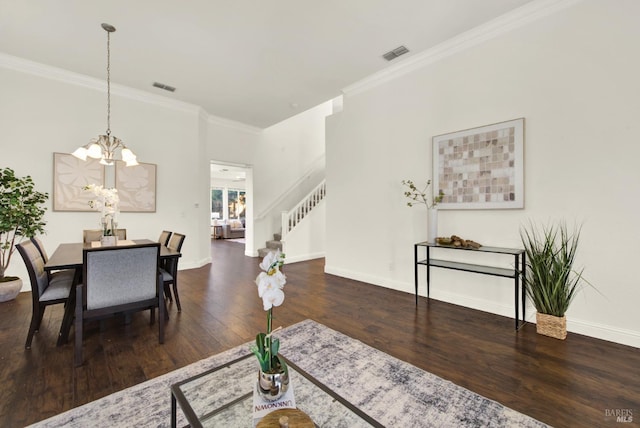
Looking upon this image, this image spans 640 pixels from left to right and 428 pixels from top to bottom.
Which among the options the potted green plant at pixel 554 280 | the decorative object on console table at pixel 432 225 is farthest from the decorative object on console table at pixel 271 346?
the decorative object on console table at pixel 432 225

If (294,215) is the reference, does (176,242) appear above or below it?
below

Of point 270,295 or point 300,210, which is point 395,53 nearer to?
point 270,295

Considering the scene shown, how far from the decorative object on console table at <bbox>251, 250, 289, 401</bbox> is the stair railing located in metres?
4.98

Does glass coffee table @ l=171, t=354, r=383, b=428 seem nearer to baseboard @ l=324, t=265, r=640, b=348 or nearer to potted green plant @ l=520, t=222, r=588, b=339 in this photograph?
potted green plant @ l=520, t=222, r=588, b=339

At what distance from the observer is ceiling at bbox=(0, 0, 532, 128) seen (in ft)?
9.34

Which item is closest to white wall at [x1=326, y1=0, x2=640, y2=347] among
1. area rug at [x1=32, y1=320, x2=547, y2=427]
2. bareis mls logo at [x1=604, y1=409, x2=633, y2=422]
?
bareis mls logo at [x1=604, y1=409, x2=633, y2=422]

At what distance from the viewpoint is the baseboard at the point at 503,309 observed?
2.44 meters

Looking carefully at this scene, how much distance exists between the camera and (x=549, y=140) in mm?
2799

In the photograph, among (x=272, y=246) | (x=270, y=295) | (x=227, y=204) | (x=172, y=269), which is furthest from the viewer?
(x=227, y=204)

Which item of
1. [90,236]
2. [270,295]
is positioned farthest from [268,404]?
[90,236]

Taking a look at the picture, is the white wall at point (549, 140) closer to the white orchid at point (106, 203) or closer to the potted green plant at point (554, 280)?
the potted green plant at point (554, 280)

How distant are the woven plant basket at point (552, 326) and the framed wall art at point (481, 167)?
1134mm

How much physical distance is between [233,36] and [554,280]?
171 inches

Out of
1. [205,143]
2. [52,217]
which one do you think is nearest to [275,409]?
[52,217]
